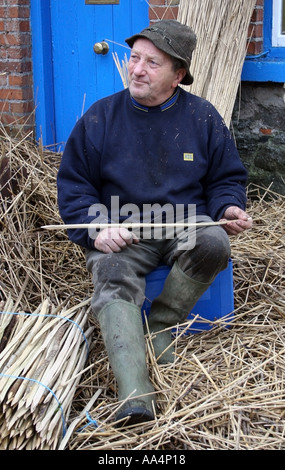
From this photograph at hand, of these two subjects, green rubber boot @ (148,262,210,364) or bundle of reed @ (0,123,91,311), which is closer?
green rubber boot @ (148,262,210,364)

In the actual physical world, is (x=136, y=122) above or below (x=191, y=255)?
above

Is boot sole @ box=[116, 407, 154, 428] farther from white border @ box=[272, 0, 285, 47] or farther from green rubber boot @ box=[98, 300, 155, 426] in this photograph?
white border @ box=[272, 0, 285, 47]

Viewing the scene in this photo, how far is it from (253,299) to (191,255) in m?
0.76

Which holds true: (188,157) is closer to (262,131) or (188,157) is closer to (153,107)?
(153,107)

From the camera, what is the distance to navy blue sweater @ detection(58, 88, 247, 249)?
10.8 feet

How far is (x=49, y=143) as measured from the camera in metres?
5.57

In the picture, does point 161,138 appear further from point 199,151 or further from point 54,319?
point 54,319

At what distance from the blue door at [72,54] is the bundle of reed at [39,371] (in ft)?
7.71

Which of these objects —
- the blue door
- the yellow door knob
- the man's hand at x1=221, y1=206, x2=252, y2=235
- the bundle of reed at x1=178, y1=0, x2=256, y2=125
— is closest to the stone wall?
the bundle of reed at x1=178, y1=0, x2=256, y2=125

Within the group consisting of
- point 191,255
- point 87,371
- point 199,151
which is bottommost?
point 87,371

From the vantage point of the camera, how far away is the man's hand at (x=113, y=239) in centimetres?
306

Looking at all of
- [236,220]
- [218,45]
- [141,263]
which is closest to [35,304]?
[141,263]
